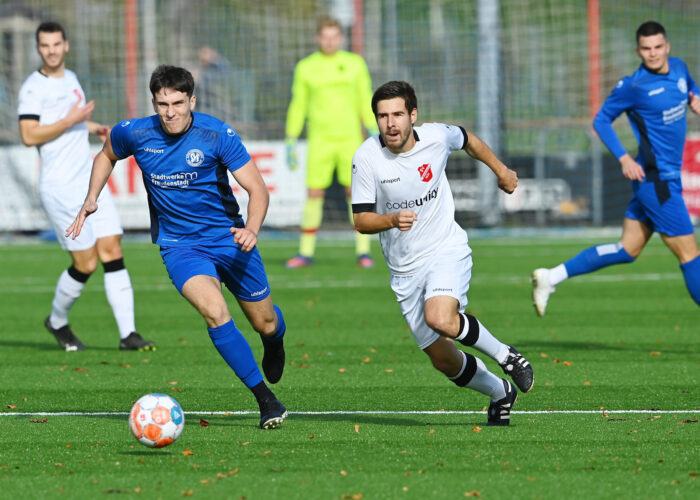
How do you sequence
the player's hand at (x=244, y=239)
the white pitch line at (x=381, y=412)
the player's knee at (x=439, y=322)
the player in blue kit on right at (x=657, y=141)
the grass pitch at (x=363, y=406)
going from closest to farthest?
the grass pitch at (x=363, y=406), the player's hand at (x=244, y=239), the player's knee at (x=439, y=322), the white pitch line at (x=381, y=412), the player in blue kit on right at (x=657, y=141)

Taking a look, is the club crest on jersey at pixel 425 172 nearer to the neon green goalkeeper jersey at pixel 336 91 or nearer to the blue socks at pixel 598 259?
the blue socks at pixel 598 259

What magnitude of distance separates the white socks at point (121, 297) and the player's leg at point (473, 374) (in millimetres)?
3557

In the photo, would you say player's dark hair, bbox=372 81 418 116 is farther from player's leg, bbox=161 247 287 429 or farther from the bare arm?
player's leg, bbox=161 247 287 429

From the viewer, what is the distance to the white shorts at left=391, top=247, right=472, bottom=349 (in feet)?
19.6

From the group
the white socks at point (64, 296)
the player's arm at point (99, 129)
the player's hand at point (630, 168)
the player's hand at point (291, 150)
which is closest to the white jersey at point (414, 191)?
the player's hand at point (630, 168)

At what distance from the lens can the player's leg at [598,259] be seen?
8.77 metres

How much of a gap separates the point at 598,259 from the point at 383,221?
145 inches

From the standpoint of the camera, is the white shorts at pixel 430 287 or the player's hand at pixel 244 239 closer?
the player's hand at pixel 244 239

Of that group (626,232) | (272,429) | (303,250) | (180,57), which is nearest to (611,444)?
(272,429)

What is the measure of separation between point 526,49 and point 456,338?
18497 millimetres

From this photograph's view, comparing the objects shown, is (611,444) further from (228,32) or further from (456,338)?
(228,32)

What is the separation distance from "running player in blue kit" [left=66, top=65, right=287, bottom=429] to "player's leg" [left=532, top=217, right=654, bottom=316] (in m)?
2.94

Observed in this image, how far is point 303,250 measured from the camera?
47.8ft

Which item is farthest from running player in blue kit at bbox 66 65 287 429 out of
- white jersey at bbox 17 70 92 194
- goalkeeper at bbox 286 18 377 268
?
goalkeeper at bbox 286 18 377 268
